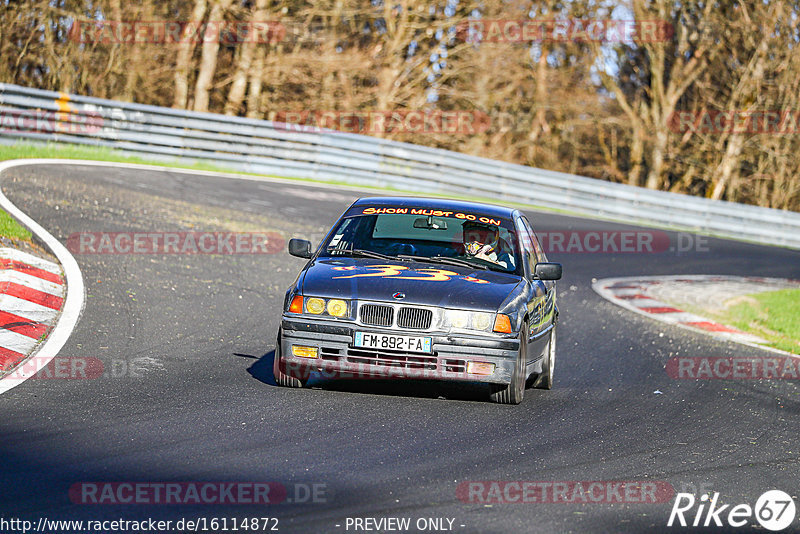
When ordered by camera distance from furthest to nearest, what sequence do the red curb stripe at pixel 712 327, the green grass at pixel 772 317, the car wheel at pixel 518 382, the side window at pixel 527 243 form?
1. the red curb stripe at pixel 712 327
2. the green grass at pixel 772 317
3. the side window at pixel 527 243
4. the car wheel at pixel 518 382

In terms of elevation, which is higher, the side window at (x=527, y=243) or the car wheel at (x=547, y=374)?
the side window at (x=527, y=243)

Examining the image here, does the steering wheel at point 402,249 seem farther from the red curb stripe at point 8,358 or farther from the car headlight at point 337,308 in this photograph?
the red curb stripe at point 8,358

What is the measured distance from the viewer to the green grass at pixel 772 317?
1291cm

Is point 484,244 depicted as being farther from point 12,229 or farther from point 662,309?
point 662,309

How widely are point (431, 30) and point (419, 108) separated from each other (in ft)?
9.22

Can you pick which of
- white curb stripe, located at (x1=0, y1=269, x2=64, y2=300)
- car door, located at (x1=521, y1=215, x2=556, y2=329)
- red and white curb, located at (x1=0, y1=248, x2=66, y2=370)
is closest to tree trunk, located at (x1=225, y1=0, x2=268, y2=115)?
red and white curb, located at (x1=0, y1=248, x2=66, y2=370)

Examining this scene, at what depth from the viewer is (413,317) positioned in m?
7.13

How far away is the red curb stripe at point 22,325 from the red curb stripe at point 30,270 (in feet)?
4.77

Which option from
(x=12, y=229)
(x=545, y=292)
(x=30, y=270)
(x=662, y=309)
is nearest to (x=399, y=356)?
(x=545, y=292)

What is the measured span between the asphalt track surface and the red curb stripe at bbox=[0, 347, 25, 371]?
454mm

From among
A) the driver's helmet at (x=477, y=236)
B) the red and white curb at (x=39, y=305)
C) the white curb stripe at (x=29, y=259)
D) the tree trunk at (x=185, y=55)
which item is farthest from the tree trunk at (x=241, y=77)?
the driver's helmet at (x=477, y=236)

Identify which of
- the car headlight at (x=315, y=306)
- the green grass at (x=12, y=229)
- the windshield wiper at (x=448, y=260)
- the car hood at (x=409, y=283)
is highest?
the windshield wiper at (x=448, y=260)

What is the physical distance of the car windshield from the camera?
26.8 ft

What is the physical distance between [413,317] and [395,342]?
0.21 metres
